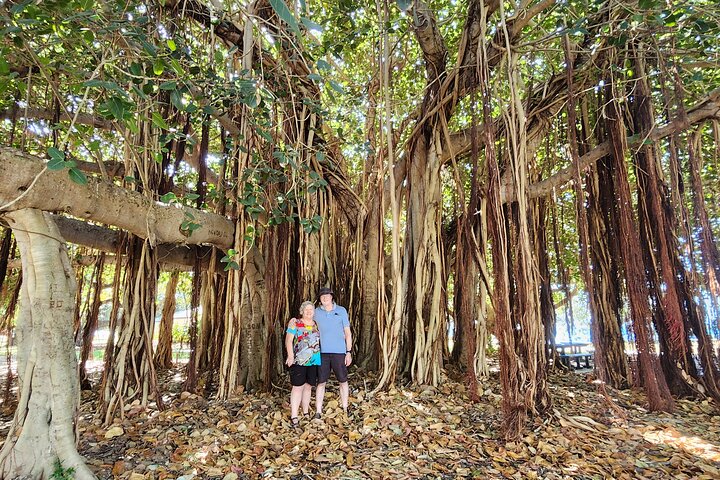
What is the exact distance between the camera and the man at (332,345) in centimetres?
251

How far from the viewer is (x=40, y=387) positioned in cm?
162

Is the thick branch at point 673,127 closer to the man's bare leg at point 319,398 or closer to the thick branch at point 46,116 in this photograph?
the man's bare leg at point 319,398

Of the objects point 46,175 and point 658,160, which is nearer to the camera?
point 46,175

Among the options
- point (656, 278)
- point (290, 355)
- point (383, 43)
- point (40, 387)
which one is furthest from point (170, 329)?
point (656, 278)

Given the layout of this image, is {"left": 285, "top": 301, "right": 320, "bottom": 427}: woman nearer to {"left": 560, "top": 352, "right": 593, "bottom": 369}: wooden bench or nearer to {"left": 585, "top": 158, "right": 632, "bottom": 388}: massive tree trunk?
{"left": 585, "top": 158, "right": 632, "bottom": 388}: massive tree trunk

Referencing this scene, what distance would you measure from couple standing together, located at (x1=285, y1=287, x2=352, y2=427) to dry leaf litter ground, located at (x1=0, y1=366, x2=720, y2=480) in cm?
15

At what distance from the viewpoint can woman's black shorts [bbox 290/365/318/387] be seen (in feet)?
7.96

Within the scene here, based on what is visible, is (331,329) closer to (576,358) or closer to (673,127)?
(673,127)

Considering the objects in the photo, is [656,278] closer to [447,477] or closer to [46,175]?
[447,477]

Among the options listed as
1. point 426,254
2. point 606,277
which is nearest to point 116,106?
point 426,254

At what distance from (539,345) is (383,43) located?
2248 mm

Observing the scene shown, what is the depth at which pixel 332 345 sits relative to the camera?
2600 millimetres

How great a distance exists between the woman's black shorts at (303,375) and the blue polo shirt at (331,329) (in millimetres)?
138

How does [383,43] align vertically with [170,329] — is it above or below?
above
